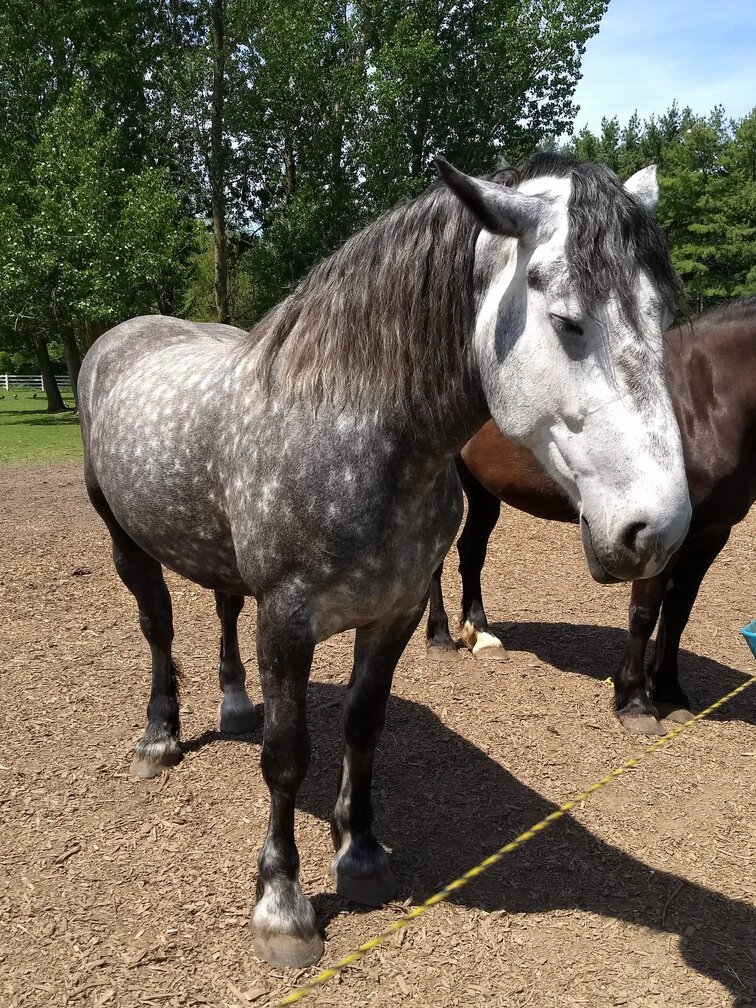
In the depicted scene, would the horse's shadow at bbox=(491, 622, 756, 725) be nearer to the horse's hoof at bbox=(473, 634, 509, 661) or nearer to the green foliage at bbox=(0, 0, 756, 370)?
the horse's hoof at bbox=(473, 634, 509, 661)

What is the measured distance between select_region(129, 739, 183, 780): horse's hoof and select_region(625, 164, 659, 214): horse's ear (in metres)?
3.17

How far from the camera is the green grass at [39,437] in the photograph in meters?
15.0

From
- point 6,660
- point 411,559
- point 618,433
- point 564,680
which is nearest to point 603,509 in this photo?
point 618,433

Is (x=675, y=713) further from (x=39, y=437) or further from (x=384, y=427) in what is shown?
(x=39, y=437)

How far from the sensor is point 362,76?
22188mm

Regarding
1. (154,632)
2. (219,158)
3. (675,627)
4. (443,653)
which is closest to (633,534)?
(154,632)

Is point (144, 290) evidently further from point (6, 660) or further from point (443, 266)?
point (443, 266)

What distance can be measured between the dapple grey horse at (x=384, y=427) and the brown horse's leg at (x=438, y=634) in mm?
2438

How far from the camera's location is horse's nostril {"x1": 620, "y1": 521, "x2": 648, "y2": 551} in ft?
5.53

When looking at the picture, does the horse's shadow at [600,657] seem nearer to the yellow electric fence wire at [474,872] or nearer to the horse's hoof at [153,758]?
the yellow electric fence wire at [474,872]

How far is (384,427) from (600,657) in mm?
3774

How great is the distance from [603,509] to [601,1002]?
1.66m

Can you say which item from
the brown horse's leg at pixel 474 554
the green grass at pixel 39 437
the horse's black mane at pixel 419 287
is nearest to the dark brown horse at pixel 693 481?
the brown horse's leg at pixel 474 554

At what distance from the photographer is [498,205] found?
70.3 inches
